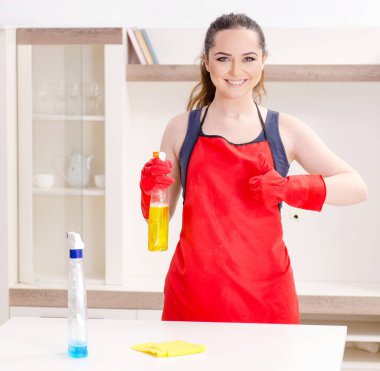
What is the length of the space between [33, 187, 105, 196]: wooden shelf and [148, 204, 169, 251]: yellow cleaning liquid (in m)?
1.49

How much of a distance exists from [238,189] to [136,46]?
1582 mm

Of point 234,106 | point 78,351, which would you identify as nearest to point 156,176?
point 234,106

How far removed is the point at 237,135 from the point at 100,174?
146 cm

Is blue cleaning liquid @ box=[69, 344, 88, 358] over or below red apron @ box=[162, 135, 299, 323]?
below

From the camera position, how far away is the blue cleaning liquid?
1.66 metres

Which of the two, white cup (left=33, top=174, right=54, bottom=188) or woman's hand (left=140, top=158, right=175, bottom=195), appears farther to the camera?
white cup (left=33, top=174, right=54, bottom=188)

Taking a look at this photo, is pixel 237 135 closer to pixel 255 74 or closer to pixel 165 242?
pixel 255 74

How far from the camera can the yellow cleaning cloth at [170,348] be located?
169cm

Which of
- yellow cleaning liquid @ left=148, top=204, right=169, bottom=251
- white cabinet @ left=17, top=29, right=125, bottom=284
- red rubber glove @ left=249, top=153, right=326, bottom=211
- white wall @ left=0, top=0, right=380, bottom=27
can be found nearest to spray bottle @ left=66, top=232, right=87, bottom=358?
yellow cleaning liquid @ left=148, top=204, right=169, bottom=251

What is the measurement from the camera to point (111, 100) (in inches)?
138

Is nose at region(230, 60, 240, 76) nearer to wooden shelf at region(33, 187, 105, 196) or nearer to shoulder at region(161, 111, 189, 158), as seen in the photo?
shoulder at region(161, 111, 189, 158)

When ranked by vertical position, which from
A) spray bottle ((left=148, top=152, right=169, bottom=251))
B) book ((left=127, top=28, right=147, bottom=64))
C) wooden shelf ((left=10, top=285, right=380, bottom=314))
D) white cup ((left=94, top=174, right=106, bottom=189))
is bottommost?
wooden shelf ((left=10, top=285, right=380, bottom=314))

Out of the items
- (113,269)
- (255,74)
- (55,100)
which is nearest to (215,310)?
(255,74)

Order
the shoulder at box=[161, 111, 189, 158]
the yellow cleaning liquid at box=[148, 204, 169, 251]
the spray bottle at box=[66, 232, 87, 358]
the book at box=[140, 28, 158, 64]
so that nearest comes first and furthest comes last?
1. the spray bottle at box=[66, 232, 87, 358]
2. the yellow cleaning liquid at box=[148, 204, 169, 251]
3. the shoulder at box=[161, 111, 189, 158]
4. the book at box=[140, 28, 158, 64]
